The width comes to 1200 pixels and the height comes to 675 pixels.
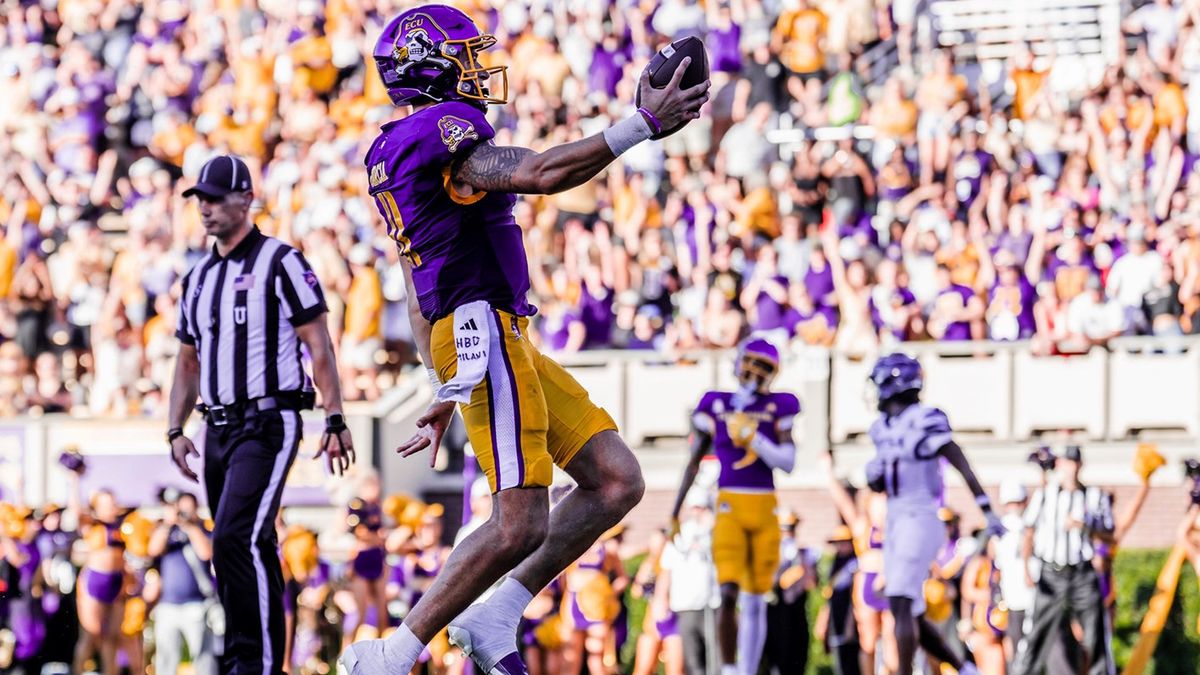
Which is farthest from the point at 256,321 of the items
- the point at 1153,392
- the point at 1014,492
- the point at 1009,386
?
the point at 1153,392

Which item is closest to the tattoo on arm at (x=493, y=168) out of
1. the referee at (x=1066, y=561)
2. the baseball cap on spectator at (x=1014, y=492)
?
the referee at (x=1066, y=561)

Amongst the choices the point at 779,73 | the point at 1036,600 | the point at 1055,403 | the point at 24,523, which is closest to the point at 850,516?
the point at 1036,600

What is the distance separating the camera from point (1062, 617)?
1391cm

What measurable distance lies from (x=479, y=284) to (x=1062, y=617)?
7657mm

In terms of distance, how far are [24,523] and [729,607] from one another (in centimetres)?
549

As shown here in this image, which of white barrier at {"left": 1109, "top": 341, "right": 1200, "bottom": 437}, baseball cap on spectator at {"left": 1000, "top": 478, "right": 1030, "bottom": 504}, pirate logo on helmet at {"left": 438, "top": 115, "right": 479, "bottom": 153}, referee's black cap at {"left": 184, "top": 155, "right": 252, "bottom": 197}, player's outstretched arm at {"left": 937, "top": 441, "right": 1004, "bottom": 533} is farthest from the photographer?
white barrier at {"left": 1109, "top": 341, "right": 1200, "bottom": 437}

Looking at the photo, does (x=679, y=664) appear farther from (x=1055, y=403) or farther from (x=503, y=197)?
(x=503, y=197)

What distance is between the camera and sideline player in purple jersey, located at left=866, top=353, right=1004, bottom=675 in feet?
39.5

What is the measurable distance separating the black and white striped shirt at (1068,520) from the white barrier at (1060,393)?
3.13 metres

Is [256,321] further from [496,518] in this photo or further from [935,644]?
[935,644]

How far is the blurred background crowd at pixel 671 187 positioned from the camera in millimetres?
17500

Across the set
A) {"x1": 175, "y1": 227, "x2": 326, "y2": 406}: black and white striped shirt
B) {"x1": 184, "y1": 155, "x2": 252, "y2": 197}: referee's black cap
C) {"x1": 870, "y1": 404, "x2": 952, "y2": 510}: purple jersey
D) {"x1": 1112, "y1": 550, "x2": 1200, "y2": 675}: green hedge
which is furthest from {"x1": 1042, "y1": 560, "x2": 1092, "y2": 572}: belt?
{"x1": 184, "y1": 155, "x2": 252, "y2": 197}: referee's black cap

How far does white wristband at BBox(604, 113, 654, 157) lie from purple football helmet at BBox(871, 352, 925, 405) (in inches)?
226

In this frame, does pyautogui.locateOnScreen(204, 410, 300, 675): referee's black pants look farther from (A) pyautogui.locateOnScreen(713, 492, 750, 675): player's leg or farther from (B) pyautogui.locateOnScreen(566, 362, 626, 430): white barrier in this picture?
(B) pyautogui.locateOnScreen(566, 362, 626, 430): white barrier
